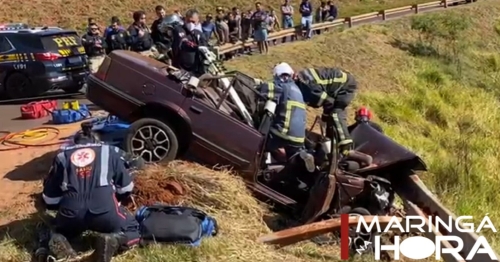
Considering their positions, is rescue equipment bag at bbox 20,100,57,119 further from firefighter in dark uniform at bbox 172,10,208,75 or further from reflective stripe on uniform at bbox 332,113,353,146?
reflective stripe on uniform at bbox 332,113,353,146

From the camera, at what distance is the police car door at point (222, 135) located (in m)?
9.71

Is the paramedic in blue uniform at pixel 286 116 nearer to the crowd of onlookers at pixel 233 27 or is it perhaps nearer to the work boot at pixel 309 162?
the work boot at pixel 309 162

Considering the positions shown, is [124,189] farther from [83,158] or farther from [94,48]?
[94,48]

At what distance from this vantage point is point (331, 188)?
9.00 m

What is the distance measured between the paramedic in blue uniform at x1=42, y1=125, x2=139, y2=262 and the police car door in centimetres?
230

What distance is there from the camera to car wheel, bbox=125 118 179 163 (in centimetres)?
962

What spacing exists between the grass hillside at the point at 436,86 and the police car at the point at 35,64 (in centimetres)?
389

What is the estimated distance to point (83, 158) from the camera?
7355 mm

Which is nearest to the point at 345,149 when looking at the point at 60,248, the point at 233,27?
the point at 60,248

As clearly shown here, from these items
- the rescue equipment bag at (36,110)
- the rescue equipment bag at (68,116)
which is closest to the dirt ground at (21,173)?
the rescue equipment bag at (68,116)

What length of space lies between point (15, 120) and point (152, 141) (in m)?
5.77

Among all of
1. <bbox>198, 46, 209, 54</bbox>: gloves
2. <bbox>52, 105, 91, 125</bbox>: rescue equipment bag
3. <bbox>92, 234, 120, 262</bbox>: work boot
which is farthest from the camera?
<bbox>52, 105, 91, 125</bbox>: rescue equipment bag

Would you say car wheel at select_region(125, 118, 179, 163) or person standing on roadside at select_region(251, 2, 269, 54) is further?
person standing on roadside at select_region(251, 2, 269, 54)

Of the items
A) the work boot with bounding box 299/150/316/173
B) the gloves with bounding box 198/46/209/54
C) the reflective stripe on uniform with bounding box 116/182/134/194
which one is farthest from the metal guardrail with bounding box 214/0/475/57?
the reflective stripe on uniform with bounding box 116/182/134/194
